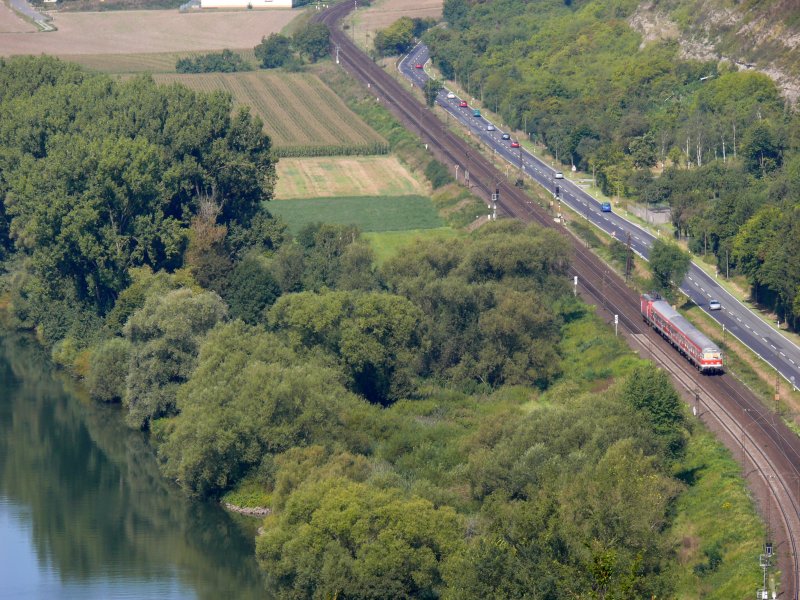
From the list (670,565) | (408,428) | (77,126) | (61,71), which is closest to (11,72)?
(61,71)

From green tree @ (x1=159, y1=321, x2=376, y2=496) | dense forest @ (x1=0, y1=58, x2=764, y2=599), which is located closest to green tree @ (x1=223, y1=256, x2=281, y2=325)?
dense forest @ (x1=0, y1=58, x2=764, y2=599)

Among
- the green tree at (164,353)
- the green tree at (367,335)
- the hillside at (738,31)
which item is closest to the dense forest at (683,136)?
the hillside at (738,31)

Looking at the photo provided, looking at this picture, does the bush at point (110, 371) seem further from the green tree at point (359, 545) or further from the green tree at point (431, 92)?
the green tree at point (431, 92)

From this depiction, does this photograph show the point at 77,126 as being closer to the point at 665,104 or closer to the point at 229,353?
the point at 229,353

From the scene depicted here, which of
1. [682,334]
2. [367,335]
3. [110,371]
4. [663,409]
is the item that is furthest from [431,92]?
[663,409]

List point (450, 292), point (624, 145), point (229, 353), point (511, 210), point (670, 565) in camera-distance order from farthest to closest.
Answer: point (624, 145)
point (511, 210)
point (450, 292)
point (229, 353)
point (670, 565)

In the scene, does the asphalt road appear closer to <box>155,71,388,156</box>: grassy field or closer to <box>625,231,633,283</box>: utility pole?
<box>625,231,633,283</box>: utility pole
